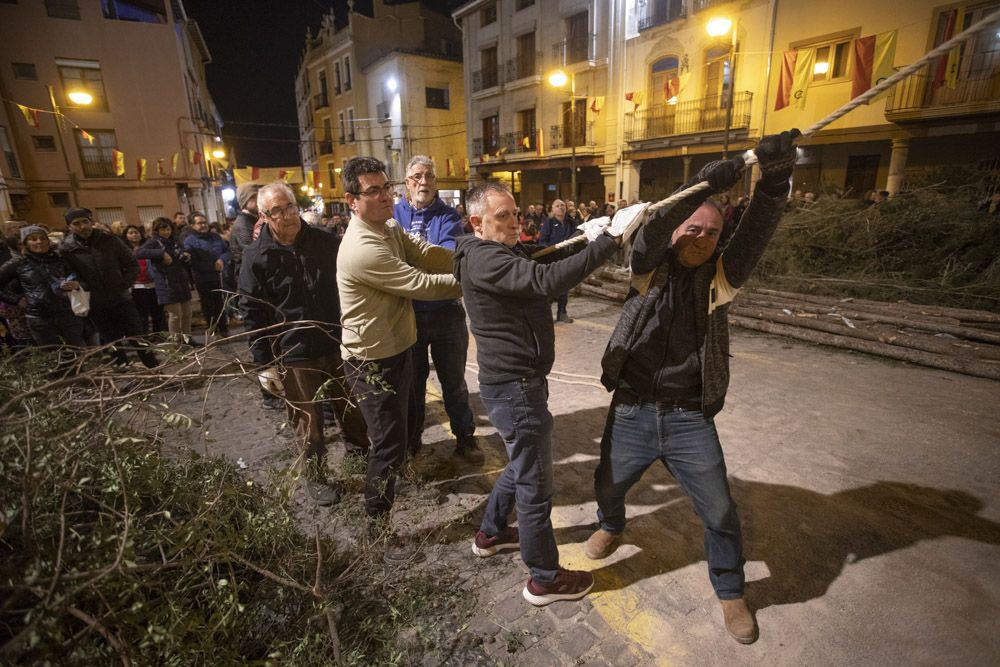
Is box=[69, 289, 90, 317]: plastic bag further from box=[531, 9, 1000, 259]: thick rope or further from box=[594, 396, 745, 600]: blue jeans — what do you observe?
box=[531, 9, 1000, 259]: thick rope

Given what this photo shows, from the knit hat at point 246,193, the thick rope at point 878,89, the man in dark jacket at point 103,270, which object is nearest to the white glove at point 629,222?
the thick rope at point 878,89

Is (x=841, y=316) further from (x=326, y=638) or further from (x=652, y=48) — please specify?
(x=652, y=48)

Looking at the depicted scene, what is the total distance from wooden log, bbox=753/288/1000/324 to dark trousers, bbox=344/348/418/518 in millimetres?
7563

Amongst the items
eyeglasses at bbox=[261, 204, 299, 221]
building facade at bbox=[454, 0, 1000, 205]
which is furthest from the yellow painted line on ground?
building facade at bbox=[454, 0, 1000, 205]

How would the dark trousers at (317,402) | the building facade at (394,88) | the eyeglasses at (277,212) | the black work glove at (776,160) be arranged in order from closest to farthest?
the black work glove at (776,160) → the eyeglasses at (277,212) → the dark trousers at (317,402) → the building facade at (394,88)

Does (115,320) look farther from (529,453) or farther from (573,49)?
(573,49)

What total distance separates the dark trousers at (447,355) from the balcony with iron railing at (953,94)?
639 inches

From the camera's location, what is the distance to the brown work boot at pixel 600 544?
2904 mm

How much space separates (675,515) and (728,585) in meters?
0.91

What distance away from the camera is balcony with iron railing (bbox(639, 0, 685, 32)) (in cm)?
1752

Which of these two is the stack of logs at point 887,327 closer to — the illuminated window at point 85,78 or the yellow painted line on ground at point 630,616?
the yellow painted line on ground at point 630,616

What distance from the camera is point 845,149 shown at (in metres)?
15.6

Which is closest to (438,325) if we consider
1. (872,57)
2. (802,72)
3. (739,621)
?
(739,621)

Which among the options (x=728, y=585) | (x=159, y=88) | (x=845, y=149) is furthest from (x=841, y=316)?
(x=159, y=88)
